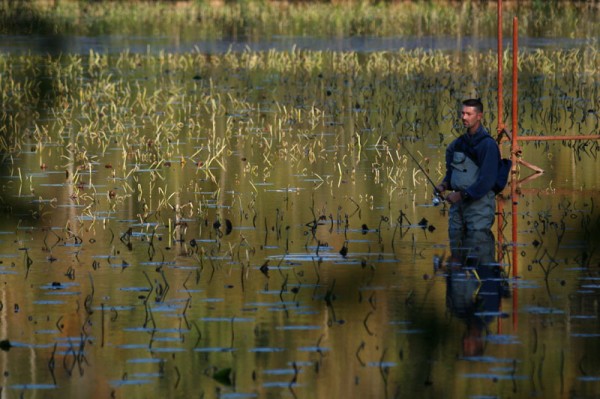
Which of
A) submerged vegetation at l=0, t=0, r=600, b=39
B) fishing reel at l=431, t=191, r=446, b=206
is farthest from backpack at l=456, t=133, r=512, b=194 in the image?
submerged vegetation at l=0, t=0, r=600, b=39

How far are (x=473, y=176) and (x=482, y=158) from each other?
0.20 m

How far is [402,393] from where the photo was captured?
8.81m

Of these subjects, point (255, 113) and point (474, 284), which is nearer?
point (474, 284)

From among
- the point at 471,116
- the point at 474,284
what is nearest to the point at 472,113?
the point at 471,116

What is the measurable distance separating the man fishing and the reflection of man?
0.40ft

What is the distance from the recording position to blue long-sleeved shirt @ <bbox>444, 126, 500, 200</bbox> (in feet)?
46.6

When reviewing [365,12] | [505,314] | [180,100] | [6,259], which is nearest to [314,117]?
[180,100]

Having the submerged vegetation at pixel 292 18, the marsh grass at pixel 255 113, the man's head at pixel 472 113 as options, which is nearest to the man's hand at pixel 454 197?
the man's head at pixel 472 113

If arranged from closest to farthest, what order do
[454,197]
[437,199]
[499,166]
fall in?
[454,197]
[499,166]
[437,199]

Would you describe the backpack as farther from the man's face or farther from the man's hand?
the man's hand

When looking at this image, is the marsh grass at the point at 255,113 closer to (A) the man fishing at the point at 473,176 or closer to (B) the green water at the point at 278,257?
(B) the green water at the point at 278,257

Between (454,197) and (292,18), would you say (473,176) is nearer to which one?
(454,197)

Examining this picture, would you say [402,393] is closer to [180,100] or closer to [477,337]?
[477,337]

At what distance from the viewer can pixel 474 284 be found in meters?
12.0
